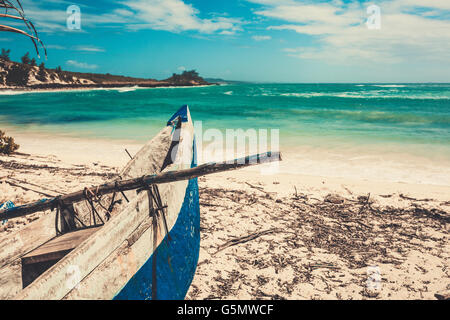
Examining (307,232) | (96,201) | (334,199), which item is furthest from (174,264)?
(334,199)

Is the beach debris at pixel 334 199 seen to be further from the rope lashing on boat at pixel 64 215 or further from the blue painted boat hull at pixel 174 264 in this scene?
the rope lashing on boat at pixel 64 215

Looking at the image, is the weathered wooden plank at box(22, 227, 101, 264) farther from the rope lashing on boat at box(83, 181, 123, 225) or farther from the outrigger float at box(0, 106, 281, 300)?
the rope lashing on boat at box(83, 181, 123, 225)

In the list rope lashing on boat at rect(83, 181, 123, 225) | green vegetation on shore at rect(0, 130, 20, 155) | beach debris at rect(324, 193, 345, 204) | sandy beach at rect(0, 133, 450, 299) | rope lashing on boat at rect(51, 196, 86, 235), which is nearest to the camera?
rope lashing on boat at rect(83, 181, 123, 225)

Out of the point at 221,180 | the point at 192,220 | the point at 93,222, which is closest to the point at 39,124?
the point at 221,180

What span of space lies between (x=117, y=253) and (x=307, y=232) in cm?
327

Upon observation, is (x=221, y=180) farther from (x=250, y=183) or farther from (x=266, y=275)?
(x=266, y=275)

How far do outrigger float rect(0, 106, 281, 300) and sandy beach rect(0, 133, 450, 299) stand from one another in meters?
0.74

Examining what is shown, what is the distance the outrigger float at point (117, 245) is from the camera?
6.67 ft

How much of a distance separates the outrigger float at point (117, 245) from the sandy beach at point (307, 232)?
29.3 inches

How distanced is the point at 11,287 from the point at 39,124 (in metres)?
18.0

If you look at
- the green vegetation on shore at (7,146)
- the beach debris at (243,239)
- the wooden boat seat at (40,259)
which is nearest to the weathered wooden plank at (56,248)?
the wooden boat seat at (40,259)

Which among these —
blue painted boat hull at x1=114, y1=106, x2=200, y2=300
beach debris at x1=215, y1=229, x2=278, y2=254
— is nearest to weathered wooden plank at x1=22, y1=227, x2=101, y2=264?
blue painted boat hull at x1=114, y1=106, x2=200, y2=300

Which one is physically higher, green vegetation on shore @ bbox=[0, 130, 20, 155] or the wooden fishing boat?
Result: green vegetation on shore @ bbox=[0, 130, 20, 155]

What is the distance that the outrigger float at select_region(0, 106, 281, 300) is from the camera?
2033 mm
